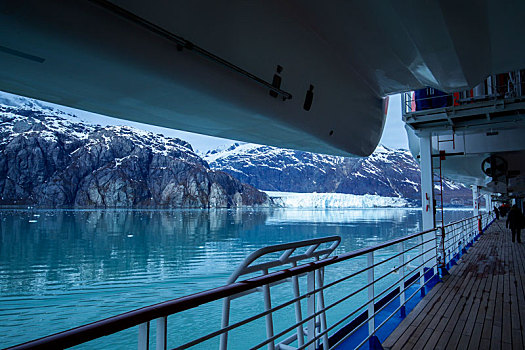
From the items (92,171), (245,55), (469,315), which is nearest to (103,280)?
(469,315)

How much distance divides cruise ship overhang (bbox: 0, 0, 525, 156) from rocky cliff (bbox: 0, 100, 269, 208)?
53.9 meters

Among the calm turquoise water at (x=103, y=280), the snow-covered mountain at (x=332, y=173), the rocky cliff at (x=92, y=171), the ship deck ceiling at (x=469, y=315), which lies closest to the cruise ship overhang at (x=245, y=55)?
the ship deck ceiling at (x=469, y=315)

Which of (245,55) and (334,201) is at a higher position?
(245,55)

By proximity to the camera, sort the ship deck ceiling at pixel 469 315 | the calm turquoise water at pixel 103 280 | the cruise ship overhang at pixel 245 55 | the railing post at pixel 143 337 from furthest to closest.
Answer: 1. the calm turquoise water at pixel 103 280
2. the ship deck ceiling at pixel 469 315
3. the cruise ship overhang at pixel 245 55
4. the railing post at pixel 143 337

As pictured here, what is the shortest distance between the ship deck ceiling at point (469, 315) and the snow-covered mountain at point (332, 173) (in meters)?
115

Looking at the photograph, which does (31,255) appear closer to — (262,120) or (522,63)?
(262,120)

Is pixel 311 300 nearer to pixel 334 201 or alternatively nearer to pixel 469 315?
pixel 469 315

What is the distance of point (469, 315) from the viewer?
2027 millimetres

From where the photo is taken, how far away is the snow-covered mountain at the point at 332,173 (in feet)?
383

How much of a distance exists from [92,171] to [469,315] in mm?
58367

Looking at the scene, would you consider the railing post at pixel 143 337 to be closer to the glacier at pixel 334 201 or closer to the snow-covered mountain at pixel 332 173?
the glacier at pixel 334 201

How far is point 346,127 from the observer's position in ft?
7.06

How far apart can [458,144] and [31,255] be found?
13.8 metres

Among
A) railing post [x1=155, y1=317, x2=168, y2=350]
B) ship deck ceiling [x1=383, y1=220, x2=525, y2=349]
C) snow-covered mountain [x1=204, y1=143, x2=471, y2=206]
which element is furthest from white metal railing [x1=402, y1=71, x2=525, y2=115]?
snow-covered mountain [x1=204, y1=143, x2=471, y2=206]
